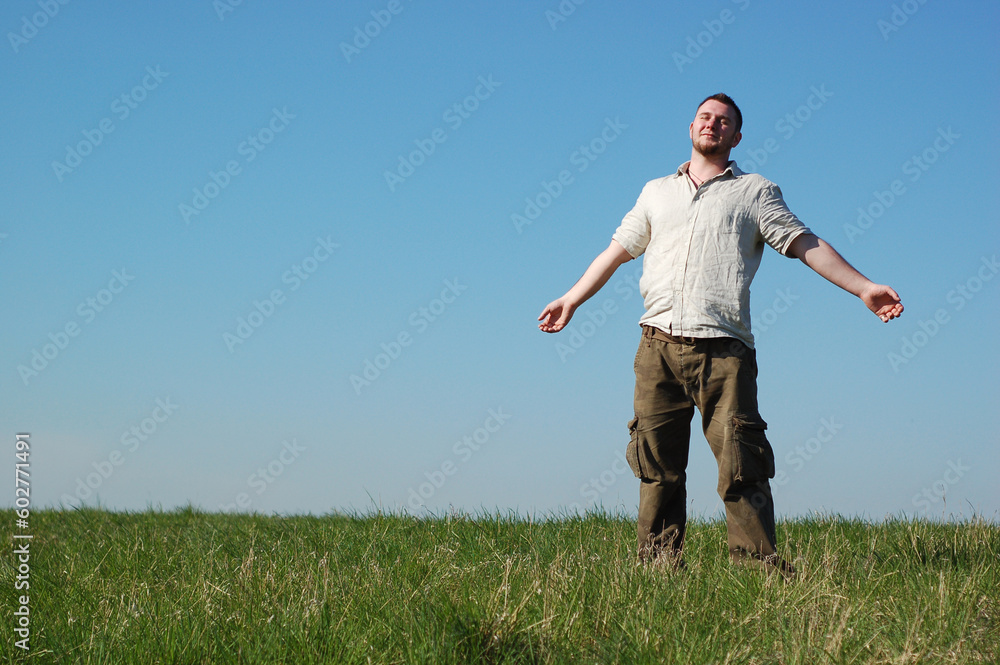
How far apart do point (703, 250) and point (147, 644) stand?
325cm

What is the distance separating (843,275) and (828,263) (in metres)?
0.10

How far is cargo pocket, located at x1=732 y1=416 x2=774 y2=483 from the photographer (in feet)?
14.4

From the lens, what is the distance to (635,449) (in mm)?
4730

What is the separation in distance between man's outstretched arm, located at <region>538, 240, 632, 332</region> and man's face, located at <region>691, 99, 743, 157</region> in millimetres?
751

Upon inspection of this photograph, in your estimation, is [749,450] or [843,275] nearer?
[749,450]

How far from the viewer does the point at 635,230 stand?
4.93 metres

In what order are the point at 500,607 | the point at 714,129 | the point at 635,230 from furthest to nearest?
the point at 635,230, the point at 714,129, the point at 500,607

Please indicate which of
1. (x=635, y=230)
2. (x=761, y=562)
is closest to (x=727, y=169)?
(x=635, y=230)

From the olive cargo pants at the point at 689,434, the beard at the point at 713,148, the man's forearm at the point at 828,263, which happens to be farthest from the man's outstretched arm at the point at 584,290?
the man's forearm at the point at 828,263

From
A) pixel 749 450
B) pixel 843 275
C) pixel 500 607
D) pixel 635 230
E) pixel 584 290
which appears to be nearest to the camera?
pixel 500 607

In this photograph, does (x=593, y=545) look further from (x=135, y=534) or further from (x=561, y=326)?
(x=135, y=534)

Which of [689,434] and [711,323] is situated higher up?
[711,323]

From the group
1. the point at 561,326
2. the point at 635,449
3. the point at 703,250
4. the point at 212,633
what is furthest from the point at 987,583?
the point at 212,633

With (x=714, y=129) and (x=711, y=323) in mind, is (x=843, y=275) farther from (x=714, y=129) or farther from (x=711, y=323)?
(x=714, y=129)
